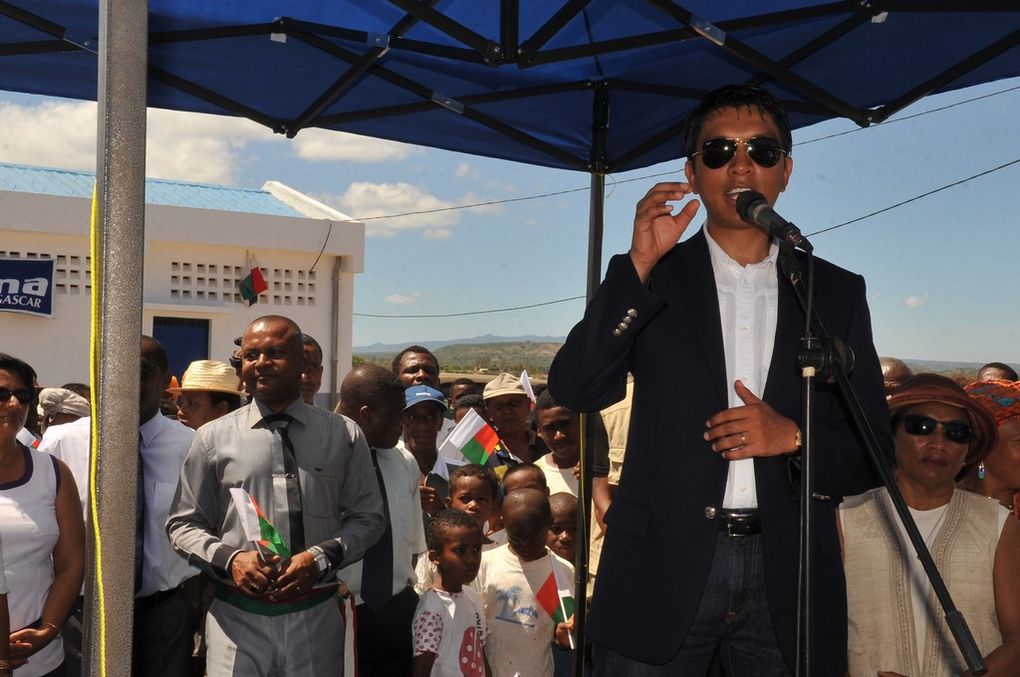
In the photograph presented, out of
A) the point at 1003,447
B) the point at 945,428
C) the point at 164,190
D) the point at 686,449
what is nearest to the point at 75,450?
the point at 686,449

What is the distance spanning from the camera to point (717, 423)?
7.64 feet

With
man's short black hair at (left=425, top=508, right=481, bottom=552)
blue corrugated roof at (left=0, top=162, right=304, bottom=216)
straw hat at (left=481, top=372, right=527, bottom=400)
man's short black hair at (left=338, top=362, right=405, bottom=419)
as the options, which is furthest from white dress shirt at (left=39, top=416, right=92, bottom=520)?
blue corrugated roof at (left=0, top=162, right=304, bottom=216)

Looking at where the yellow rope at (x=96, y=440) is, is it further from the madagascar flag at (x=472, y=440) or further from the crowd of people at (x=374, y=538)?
the madagascar flag at (x=472, y=440)

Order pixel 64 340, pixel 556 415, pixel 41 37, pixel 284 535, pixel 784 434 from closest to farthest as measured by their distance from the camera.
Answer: pixel 784 434 → pixel 284 535 → pixel 41 37 → pixel 556 415 → pixel 64 340

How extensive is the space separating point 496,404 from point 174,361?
1449 cm

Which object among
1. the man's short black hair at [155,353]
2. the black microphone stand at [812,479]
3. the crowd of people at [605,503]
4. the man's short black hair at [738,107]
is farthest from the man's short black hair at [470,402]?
the black microphone stand at [812,479]

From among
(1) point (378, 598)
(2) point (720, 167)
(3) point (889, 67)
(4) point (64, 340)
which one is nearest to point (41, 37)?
(1) point (378, 598)

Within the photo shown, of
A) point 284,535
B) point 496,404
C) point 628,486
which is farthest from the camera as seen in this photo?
point 496,404

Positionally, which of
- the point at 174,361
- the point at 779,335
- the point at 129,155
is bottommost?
the point at 174,361

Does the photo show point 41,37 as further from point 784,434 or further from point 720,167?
point 784,434

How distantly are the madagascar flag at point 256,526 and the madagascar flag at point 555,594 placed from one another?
1.51 meters

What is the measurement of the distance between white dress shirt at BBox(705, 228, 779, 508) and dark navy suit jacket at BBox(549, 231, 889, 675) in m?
0.04

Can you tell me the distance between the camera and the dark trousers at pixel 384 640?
15.2 feet

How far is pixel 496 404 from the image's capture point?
7.19 metres
